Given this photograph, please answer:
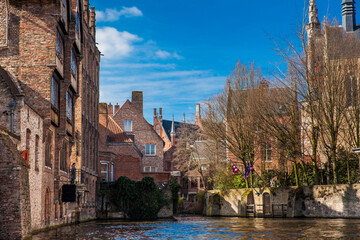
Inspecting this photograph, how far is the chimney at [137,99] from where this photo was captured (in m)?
65.2

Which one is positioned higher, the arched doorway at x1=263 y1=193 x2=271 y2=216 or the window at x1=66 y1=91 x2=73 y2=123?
the window at x1=66 y1=91 x2=73 y2=123

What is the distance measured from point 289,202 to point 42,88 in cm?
2253

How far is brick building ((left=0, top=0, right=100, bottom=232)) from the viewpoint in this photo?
2123 cm

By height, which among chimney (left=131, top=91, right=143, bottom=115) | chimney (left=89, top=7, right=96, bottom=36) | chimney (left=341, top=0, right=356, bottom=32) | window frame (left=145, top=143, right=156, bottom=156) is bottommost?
window frame (left=145, top=143, right=156, bottom=156)

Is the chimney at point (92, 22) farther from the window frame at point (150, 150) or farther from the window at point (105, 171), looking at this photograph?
the window frame at point (150, 150)

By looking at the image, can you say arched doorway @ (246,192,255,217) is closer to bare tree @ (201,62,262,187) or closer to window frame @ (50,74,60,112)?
bare tree @ (201,62,262,187)

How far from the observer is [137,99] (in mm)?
65438

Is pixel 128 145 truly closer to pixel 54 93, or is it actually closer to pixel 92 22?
pixel 92 22

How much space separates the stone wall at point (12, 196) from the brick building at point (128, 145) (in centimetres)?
2810

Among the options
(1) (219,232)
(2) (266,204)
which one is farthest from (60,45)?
(2) (266,204)

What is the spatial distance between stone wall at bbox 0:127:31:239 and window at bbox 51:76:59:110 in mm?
8320

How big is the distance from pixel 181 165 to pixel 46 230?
47.6 meters

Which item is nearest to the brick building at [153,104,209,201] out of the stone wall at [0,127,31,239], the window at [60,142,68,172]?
the window at [60,142,68,172]

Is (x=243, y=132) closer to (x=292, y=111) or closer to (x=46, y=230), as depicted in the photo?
(x=292, y=111)
